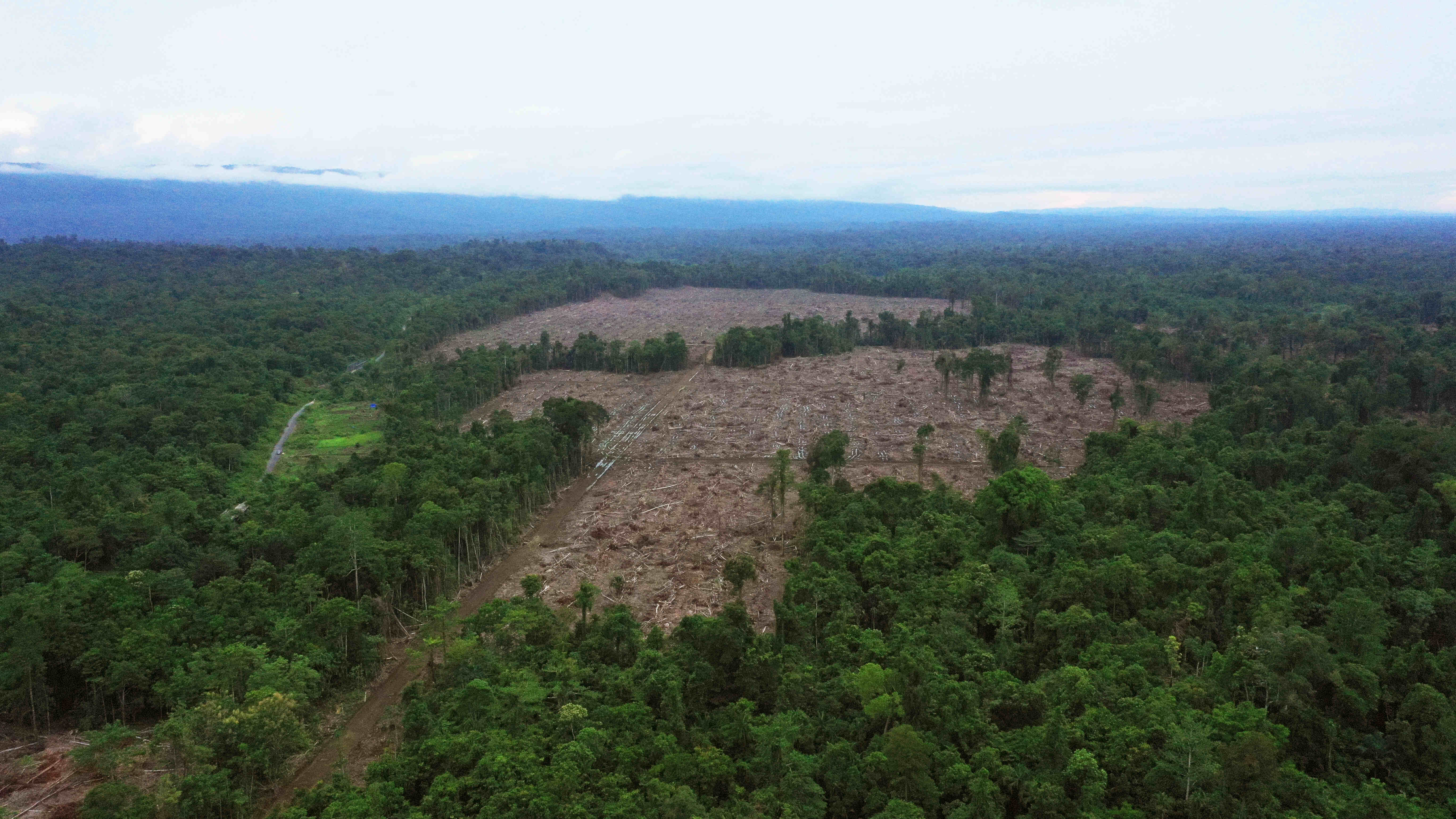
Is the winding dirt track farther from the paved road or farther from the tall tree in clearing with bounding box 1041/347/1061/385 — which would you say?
the tall tree in clearing with bounding box 1041/347/1061/385

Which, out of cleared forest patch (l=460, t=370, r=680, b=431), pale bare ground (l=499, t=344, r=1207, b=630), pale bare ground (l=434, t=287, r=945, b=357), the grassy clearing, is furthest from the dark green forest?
pale bare ground (l=434, t=287, r=945, b=357)

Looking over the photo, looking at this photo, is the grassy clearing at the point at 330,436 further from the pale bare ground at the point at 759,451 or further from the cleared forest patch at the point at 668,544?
the pale bare ground at the point at 759,451

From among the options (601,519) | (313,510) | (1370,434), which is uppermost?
(1370,434)

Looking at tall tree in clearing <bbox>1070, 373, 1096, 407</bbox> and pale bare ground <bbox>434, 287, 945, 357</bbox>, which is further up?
pale bare ground <bbox>434, 287, 945, 357</bbox>

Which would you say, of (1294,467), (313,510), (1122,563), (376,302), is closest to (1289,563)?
(1122,563)

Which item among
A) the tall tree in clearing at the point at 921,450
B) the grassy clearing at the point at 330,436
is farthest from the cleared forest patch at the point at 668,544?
the grassy clearing at the point at 330,436

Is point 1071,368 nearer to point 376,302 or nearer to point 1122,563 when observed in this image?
point 1122,563
